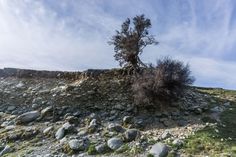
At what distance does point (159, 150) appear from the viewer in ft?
27.3

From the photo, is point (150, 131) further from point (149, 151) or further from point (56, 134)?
point (56, 134)

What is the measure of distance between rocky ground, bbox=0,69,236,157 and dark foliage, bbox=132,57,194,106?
0.36 m

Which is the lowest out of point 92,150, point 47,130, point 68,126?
point 92,150

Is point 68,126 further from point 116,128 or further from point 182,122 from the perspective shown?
point 182,122

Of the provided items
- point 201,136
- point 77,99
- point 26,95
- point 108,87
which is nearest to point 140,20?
point 108,87

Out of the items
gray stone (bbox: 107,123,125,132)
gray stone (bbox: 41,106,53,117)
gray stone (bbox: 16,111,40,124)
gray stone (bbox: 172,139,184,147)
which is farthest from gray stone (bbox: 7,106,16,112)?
gray stone (bbox: 172,139,184,147)

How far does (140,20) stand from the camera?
1426cm

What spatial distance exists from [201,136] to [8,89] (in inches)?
352

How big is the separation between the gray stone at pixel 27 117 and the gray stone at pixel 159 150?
4946 millimetres

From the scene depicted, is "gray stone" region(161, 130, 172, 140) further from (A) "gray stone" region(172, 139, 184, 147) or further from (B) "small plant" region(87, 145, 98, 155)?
(B) "small plant" region(87, 145, 98, 155)

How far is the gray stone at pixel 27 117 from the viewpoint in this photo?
11680mm

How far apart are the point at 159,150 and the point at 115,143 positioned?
1253 mm

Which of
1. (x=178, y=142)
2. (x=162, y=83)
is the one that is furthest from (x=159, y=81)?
(x=178, y=142)

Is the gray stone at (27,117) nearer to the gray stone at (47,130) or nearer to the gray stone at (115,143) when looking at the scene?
the gray stone at (47,130)
